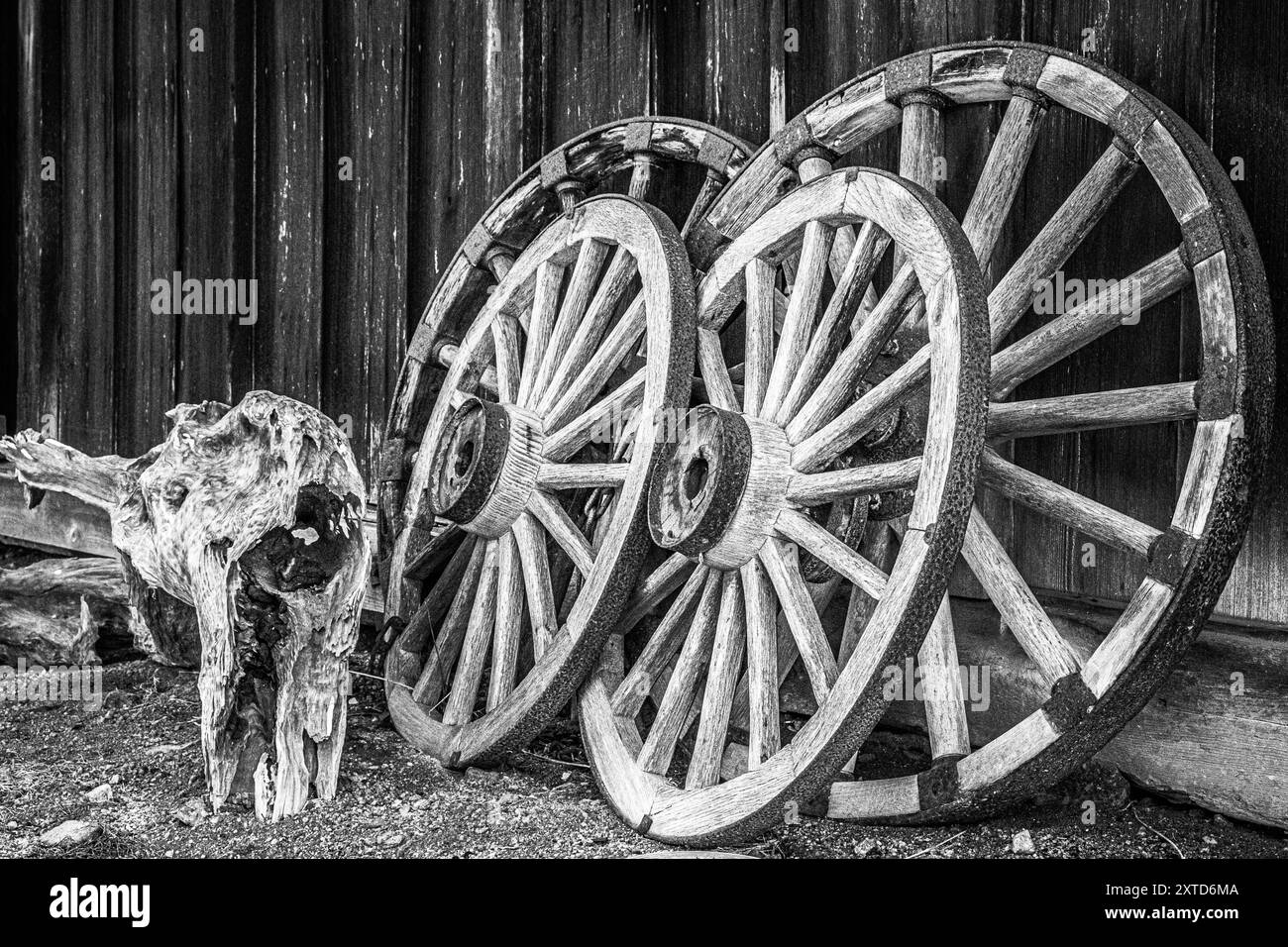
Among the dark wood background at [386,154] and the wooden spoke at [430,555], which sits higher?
the dark wood background at [386,154]

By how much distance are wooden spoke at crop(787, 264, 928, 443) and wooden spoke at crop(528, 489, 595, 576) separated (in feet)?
2.25

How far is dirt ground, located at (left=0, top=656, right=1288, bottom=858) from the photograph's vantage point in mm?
2400

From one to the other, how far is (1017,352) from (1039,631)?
61cm

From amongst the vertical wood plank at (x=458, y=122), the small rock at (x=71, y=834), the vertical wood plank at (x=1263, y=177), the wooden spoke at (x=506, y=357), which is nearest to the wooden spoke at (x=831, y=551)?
the vertical wood plank at (x=1263, y=177)

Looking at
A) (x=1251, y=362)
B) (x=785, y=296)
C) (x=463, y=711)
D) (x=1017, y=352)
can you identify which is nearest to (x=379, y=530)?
(x=463, y=711)

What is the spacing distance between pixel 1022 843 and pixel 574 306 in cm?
176

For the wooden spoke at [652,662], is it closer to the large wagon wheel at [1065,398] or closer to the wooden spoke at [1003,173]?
the large wagon wheel at [1065,398]

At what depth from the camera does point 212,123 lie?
509cm

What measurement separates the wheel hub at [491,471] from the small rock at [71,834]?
1.12 m

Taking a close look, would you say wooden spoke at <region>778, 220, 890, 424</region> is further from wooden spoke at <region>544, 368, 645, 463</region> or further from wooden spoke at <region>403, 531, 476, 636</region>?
wooden spoke at <region>403, 531, 476, 636</region>

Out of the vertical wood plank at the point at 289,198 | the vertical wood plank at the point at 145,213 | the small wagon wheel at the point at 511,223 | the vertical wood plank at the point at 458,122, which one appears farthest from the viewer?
the vertical wood plank at the point at 145,213

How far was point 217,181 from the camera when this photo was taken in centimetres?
507

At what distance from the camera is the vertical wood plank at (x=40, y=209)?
615cm

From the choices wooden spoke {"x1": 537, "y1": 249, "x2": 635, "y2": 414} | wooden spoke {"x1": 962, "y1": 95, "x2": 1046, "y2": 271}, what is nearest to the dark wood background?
wooden spoke {"x1": 962, "y1": 95, "x2": 1046, "y2": 271}
